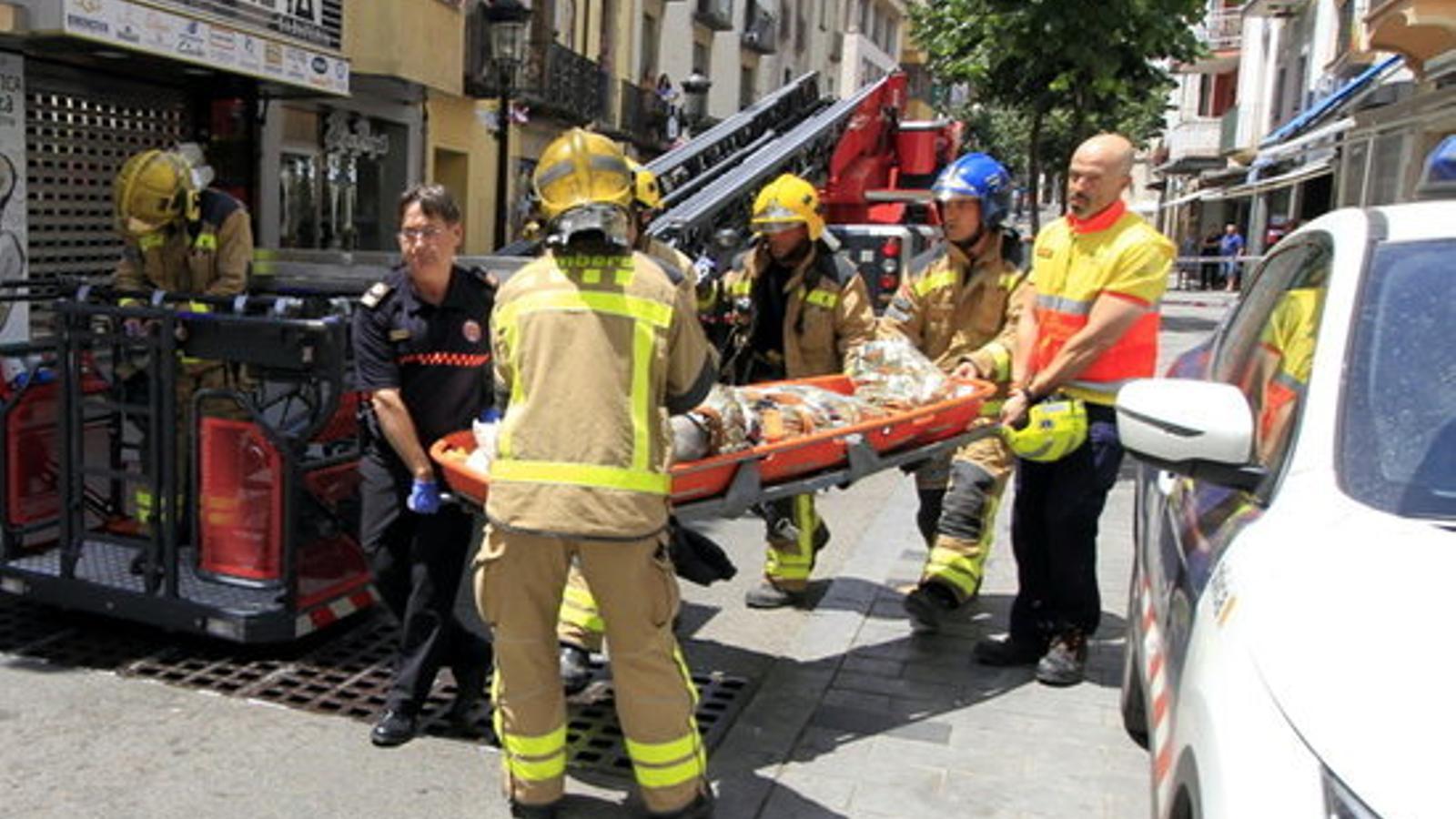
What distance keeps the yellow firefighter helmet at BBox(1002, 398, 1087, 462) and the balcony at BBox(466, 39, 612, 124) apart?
1586 centimetres

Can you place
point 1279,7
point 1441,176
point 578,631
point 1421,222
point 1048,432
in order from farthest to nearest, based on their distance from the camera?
point 1279,7 → point 1048,432 → point 578,631 → point 1441,176 → point 1421,222

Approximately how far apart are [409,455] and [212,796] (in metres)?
1.08

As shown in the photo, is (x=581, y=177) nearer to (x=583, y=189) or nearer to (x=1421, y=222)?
(x=583, y=189)

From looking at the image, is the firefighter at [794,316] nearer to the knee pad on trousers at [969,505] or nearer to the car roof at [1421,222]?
the knee pad on trousers at [969,505]

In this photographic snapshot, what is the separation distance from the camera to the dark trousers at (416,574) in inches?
151

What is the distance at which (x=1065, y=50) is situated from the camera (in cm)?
1515

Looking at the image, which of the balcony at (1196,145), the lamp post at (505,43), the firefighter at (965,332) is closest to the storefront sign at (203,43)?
the lamp post at (505,43)

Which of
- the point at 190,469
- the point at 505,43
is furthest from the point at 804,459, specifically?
the point at 505,43

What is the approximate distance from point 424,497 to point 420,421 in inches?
12.5

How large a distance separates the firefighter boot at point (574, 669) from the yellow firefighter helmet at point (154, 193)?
2619 millimetres

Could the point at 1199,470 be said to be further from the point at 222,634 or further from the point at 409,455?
the point at 222,634

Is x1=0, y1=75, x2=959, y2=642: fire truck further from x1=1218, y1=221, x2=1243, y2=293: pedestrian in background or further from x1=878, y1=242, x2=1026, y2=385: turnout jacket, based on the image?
x1=1218, y1=221, x2=1243, y2=293: pedestrian in background

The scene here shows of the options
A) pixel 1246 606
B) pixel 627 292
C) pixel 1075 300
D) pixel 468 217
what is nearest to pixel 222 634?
pixel 627 292

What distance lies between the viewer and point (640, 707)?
3119 mm
